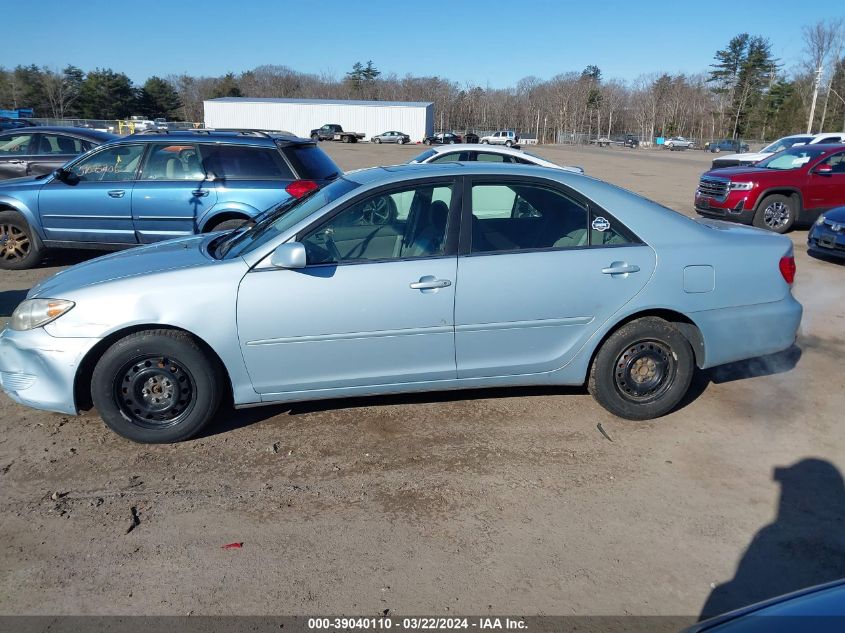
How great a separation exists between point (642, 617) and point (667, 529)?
67 centimetres

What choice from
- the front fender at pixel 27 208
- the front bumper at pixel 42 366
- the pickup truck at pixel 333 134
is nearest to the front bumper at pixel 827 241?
the front bumper at pixel 42 366

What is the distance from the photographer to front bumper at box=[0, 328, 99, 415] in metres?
3.77

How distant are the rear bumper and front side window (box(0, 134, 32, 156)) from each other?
1175cm

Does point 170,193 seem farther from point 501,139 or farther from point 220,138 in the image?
point 501,139

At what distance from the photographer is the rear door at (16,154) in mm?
11375

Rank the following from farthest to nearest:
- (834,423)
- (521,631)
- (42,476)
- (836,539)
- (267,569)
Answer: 1. (834,423)
2. (42,476)
3. (836,539)
4. (267,569)
5. (521,631)

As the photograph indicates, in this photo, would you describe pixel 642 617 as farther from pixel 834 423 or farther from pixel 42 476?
pixel 42 476

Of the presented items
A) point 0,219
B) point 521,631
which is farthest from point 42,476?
point 0,219

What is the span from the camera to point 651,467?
12.4ft

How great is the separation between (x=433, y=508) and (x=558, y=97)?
110 metres

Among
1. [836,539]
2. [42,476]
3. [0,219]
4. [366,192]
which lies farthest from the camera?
[0,219]

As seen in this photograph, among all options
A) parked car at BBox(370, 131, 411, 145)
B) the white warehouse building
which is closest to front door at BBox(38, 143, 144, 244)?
parked car at BBox(370, 131, 411, 145)

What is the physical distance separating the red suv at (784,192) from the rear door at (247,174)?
28.2 feet

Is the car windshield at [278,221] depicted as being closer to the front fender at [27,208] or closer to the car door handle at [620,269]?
the car door handle at [620,269]
